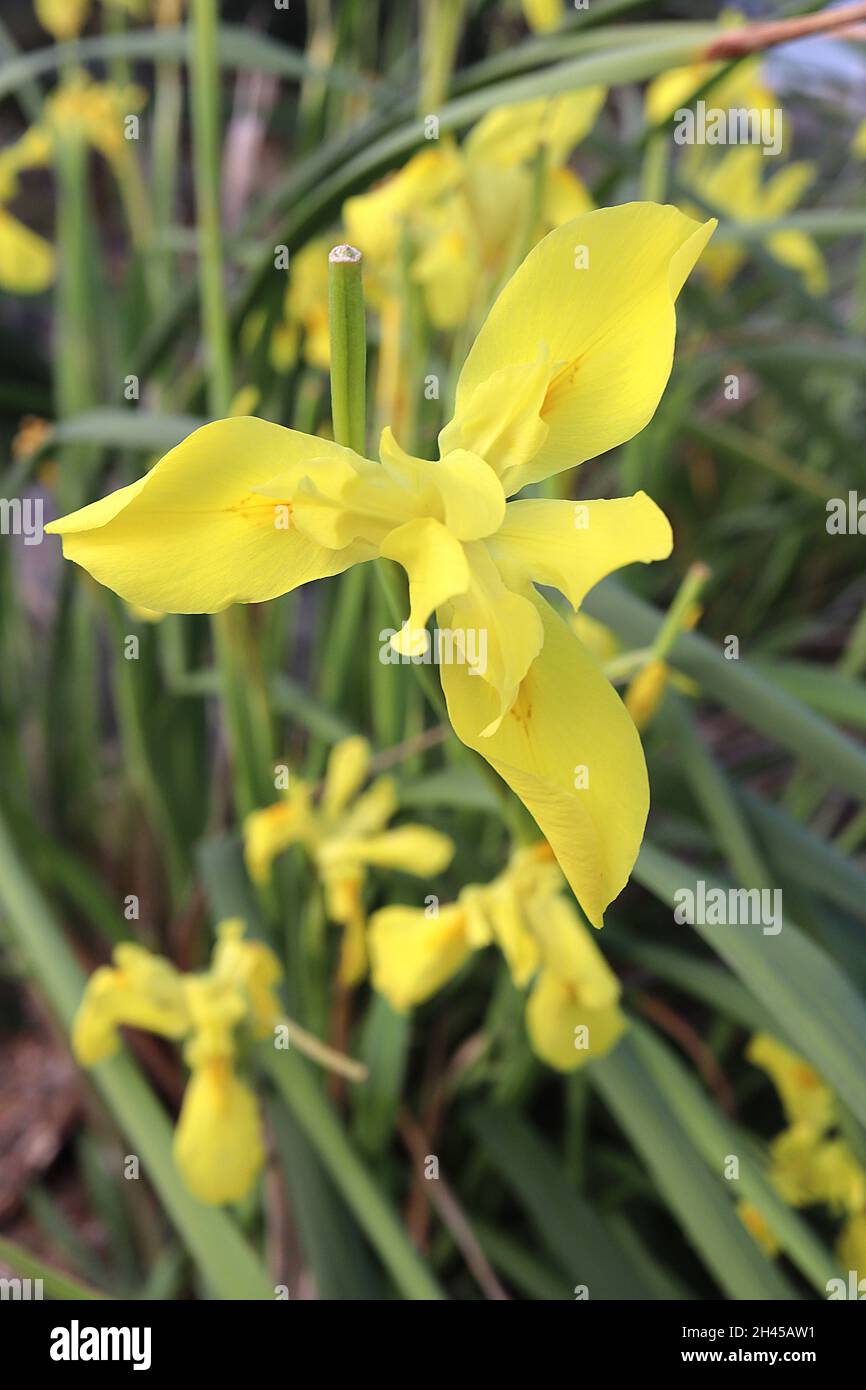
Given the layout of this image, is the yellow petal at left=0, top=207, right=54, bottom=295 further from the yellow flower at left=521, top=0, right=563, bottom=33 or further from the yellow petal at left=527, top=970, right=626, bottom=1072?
the yellow petal at left=527, top=970, right=626, bottom=1072

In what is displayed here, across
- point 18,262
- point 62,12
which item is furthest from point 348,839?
point 62,12

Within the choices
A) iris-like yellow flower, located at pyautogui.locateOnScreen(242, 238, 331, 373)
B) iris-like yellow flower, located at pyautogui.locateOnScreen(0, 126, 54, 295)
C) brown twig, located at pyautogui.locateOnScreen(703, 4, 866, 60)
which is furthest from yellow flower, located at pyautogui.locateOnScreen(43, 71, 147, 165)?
brown twig, located at pyautogui.locateOnScreen(703, 4, 866, 60)

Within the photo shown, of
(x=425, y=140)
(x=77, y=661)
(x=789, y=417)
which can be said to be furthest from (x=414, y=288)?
(x=789, y=417)

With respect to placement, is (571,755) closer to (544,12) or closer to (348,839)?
(348,839)

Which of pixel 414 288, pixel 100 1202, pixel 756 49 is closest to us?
pixel 756 49

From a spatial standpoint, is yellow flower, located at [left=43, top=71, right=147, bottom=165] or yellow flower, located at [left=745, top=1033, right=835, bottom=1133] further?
yellow flower, located at [left=43, top=71, right=147, bottom=165]
